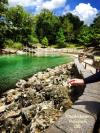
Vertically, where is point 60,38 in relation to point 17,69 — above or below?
above

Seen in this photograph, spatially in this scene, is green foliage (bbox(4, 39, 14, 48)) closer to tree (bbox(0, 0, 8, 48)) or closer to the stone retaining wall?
tree (bbox(0, 0, 8, 48))

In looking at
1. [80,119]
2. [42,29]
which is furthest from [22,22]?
[80,119]

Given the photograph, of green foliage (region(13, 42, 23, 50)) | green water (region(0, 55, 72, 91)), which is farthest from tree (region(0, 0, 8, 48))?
green water (region(0, 55, 72, 91))

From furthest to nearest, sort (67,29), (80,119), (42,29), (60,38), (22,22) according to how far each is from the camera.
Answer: (42,29), (67,29), (60,38), (22,22), (80,119)

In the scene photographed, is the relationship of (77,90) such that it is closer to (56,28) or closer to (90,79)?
(90,79)

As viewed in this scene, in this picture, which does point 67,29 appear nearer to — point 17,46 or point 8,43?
point 17,46

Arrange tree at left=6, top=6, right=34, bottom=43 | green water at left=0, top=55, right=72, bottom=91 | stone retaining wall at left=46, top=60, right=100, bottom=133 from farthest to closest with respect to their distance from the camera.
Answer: tree at left=6, top=6, right=34, bottom=43 → green water at left=0, top=55, right=72, bottom=91 → stone retaining wall at left=46, top=60, right=100, bottom=133

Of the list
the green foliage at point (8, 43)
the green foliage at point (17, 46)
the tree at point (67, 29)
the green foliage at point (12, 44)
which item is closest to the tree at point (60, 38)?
the tree at point (67, 29)

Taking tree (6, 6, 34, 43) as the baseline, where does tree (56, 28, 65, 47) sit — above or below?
below

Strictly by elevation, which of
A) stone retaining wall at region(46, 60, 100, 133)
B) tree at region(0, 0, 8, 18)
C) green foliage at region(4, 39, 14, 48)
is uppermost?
tree at region(0, 0, 8, 18)

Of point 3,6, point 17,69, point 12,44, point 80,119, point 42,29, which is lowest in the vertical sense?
point 17,69

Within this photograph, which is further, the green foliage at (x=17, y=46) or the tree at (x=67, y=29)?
the tree at (x=67, y=29)

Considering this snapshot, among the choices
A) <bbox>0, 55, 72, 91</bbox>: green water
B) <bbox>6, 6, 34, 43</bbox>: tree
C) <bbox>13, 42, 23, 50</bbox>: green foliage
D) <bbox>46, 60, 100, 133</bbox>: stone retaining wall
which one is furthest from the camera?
<bbox>6, 6, 34, 43</bbox>: tree

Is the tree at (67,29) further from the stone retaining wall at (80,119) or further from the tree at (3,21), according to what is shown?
the stone retaining wall at (80,119)
